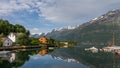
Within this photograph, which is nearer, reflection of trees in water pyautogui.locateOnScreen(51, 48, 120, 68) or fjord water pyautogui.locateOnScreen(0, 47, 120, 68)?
fjord water pyautogui.locateOnScreen(0, 47, 120, 68)

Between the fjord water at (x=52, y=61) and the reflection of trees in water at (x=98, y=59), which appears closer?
the fjord water at (x=52, y=61)

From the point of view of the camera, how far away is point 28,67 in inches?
2864

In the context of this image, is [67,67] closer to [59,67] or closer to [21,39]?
[59,67]

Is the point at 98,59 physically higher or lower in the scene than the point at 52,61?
lower

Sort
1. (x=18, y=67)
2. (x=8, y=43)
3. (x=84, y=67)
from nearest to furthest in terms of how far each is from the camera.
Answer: (x=18, y=67) < (x=84, y=67) < (x=8, y=43)

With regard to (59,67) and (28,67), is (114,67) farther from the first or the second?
(28,67)

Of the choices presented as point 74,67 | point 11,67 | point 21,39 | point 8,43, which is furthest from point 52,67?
point 21,39

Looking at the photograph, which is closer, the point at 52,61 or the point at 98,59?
the point at 52,61

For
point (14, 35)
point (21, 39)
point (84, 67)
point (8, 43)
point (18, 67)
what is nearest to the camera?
point (18, 67)

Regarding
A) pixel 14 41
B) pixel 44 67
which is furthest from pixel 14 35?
pixel 44 67

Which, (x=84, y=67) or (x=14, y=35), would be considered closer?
(x=84, y=67)

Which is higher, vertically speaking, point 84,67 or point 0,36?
Answer: point 0,36

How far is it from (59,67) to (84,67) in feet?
26.1

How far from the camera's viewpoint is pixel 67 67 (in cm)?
7531
